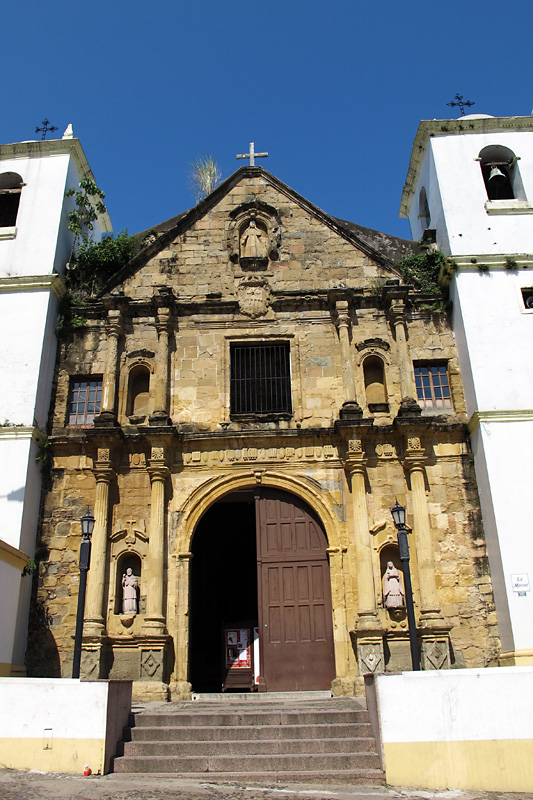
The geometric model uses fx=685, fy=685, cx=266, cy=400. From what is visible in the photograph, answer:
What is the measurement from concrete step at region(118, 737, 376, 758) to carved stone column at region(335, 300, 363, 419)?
623cm

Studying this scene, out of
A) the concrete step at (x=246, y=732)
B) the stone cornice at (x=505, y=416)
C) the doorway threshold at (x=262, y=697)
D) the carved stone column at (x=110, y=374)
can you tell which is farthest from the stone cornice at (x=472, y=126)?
the concrete step at (x=246, y=732)

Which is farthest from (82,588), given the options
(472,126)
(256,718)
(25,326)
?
(472,126)

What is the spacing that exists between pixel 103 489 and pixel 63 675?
3306 mm

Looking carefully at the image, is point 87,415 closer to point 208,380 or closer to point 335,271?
point 208,380

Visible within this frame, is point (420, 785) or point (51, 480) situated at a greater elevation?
point (51, 480)

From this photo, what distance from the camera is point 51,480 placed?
43.8 ft

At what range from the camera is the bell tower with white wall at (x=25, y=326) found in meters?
12.1

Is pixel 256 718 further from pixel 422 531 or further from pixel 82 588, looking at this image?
pixel 422 531

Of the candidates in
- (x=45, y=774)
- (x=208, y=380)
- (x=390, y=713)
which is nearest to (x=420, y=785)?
(x=390, y=713)

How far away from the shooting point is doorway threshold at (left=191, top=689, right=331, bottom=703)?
1109 cm

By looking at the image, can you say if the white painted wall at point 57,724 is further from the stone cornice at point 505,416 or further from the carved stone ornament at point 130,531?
the stone cornice at point 505,416

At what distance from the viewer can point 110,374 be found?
14.1 metres

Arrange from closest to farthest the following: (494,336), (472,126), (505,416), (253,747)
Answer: (253,747)
(505,416)
(494,336)
(472,126)

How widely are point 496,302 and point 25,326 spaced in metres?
9.71
